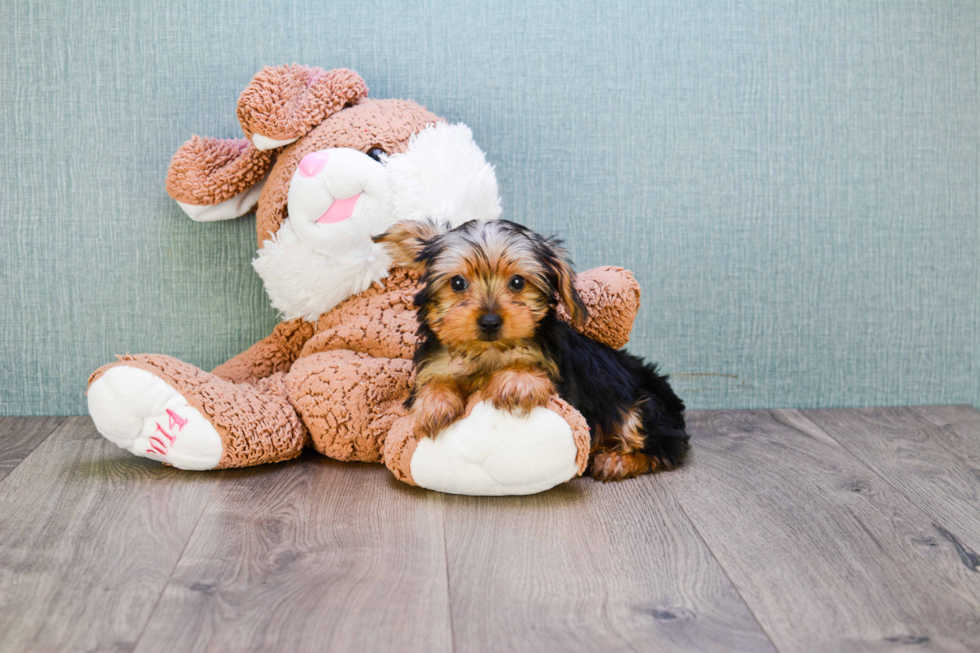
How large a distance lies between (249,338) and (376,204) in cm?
72

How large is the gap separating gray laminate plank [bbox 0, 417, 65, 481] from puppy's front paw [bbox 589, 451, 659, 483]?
1.47 meters

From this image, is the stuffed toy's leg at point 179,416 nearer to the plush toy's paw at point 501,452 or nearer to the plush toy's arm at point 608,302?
the plush toy's paw at point 501,452

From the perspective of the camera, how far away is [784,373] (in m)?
2.62

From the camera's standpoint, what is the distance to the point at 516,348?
179cm

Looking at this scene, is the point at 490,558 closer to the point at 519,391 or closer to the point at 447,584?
the point at 447,584

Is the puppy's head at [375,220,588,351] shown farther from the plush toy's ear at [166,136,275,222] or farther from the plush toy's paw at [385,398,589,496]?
the plush toy's ear at [166,136,275,222]

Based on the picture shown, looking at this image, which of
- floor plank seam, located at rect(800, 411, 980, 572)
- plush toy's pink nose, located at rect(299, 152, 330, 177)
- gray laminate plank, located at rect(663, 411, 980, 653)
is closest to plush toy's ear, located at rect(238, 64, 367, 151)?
plush toy's pink nose, located at rect(299, 152, 330, 177)

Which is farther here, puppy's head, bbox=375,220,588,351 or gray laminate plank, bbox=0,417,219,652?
puppy's head, bbox=375,220,588,351

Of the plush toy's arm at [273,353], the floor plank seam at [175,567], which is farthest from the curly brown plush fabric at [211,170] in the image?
the floor plank seam at [175,567]

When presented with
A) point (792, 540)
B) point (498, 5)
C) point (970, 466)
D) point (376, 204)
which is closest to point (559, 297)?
point (376, 204)

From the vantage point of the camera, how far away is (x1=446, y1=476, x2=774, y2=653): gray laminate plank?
4.22 feet

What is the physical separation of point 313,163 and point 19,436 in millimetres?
1197

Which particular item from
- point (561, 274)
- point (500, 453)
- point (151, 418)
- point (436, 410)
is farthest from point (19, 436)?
point (561, 274)

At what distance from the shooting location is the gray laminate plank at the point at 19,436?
2113 mm
